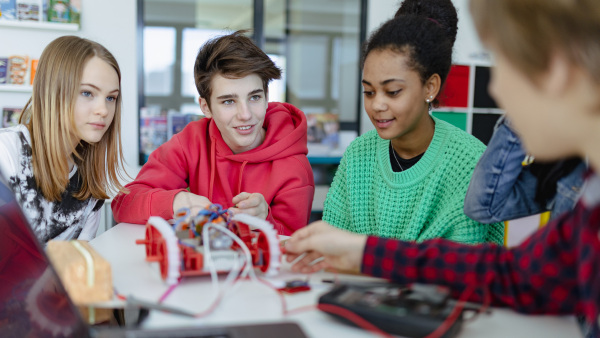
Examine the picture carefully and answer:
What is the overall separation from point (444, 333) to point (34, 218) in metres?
1.13

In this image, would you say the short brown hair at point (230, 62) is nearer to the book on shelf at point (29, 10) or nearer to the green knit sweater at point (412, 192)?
the green knit sweater at point (412, 192)

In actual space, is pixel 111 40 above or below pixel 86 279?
above

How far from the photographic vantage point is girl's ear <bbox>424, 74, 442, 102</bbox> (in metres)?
1.45

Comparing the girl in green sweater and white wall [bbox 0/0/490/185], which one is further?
white wall [bbox 0/0/490/185]

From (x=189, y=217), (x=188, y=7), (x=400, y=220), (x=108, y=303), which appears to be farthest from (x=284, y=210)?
(x=188, y=7)

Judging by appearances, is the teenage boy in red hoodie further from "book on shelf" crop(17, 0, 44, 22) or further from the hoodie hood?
"book on shelf" crop(17, 0, 44, 22)

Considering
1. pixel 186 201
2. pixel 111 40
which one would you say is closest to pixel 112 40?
pixel 111 40

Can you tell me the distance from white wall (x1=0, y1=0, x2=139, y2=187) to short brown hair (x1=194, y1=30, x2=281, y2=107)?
2.25 meters

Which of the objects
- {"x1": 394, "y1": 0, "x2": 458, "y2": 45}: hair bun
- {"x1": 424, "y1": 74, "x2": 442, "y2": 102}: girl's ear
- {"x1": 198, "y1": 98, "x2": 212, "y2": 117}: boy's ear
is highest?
{"x1": 394, "y1": 0, "x2": 458, "y2": 45}: hair bun

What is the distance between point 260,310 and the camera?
0.74 metres

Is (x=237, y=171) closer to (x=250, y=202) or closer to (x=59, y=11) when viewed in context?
(x=250, y=202)

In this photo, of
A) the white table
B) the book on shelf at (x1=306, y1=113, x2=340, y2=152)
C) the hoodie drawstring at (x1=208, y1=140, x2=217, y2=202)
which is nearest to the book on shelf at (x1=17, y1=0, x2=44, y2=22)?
the book on shelf at (x1=306, y1=113, x2=340, y2=152)

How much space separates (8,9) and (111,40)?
0.66 m

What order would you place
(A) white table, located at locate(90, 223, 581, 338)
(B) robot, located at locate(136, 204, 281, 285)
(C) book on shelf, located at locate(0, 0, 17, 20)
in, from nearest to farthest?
1. (A) white table, located at locate(90, 223, 581, 338)
2. (B) robot, located at locate(136, 204, 281, 285)
3. (C) book on shelf, located at locate(0, 0, 17, 20)
